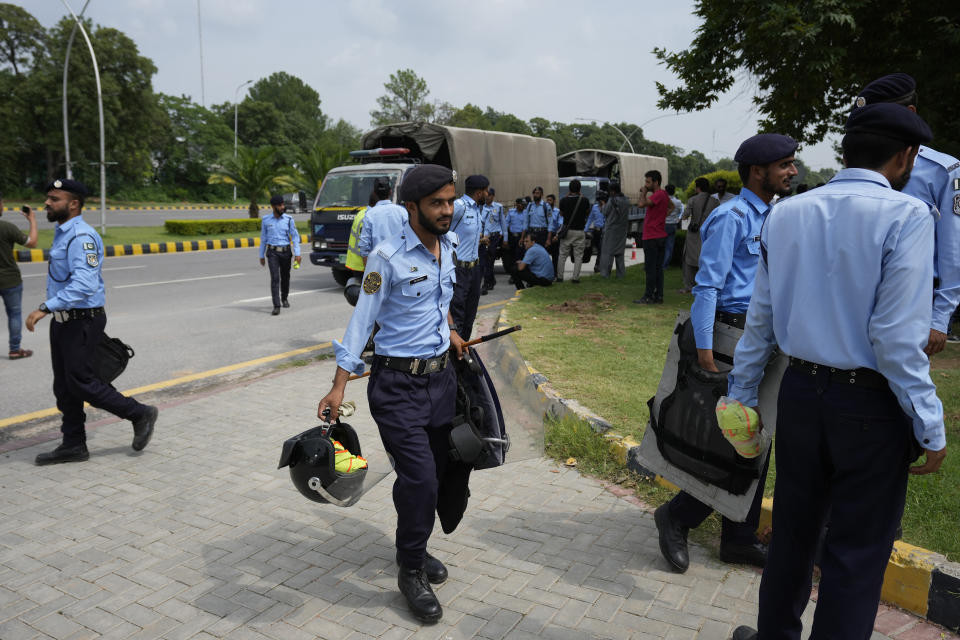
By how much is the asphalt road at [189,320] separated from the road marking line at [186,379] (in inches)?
4.6

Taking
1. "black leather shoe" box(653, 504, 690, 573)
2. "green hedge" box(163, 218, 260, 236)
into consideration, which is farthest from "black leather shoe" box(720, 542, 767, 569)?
"green hedge" box(163, 218, 260, 236)

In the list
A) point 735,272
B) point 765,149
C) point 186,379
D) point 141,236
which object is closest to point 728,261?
point 735,272

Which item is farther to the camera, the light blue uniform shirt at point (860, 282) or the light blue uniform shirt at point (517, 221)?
the light blue uniform shirt at point (517, 221)

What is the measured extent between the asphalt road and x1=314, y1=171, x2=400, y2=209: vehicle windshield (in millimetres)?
1572

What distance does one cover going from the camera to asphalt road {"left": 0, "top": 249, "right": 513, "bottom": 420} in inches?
279

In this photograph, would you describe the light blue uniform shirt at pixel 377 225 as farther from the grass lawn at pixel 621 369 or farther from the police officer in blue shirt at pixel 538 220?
the police officer in blue shirt at pixel 538 220

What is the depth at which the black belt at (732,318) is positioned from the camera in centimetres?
342

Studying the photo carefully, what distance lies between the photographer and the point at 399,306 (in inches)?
126

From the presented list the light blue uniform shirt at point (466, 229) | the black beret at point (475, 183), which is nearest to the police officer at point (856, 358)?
the light blue uniform shirt at point (466, 229)

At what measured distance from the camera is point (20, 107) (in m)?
43.1

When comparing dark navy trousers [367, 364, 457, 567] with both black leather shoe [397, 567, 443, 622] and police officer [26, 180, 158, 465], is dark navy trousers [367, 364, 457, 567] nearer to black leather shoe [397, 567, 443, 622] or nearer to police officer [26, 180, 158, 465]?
black leather shoe [397, 567, 443, 622]

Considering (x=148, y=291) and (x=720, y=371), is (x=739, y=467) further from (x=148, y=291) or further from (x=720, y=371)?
(x=148, y=291)

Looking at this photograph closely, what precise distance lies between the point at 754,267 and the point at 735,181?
18185 mm

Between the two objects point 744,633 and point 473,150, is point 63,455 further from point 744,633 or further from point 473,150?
point 473,150
